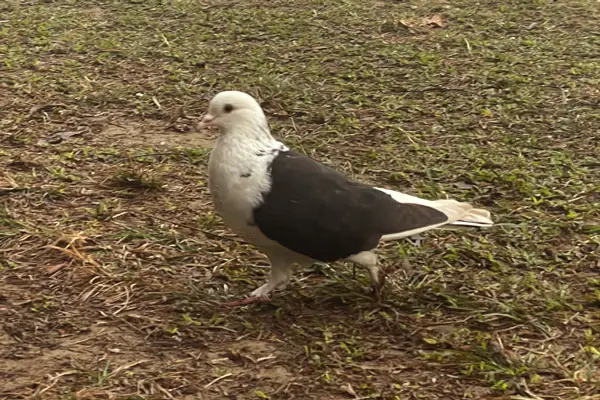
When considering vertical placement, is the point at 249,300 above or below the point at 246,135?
below

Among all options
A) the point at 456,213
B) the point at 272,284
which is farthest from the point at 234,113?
the point at 456,213

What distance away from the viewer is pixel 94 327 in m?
3.01

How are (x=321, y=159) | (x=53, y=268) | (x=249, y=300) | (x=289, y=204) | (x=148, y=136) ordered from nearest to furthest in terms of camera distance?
(x=289, y=204) → (x=249, y=300) → (x=53, y=268) → (x=321, y=159) → (x=148, y=136)

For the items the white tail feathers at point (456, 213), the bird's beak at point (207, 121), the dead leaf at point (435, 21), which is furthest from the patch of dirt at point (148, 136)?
the dead leaf at point (435, 21)

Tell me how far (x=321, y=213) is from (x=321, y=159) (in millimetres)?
1683

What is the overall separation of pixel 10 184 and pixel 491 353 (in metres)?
2.60

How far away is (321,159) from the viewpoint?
457 cm

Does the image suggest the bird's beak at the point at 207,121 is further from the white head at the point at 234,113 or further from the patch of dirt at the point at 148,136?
the patch of dirt at the point at 148,136

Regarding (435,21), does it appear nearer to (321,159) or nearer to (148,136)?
(321,159)

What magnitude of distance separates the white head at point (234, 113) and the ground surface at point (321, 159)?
2.37 feet

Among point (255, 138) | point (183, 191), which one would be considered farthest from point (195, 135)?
point (255, 138)

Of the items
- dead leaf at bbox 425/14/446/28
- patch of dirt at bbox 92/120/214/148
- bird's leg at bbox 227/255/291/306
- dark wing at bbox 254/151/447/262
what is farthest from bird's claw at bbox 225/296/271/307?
dead leaf at bbox 425/14/446/28

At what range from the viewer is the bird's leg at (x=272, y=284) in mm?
3123

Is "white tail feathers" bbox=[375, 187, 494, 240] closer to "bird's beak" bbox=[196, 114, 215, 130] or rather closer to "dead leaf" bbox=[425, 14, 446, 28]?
"bird's beak" bbox=[196, 114, 215, 130]
